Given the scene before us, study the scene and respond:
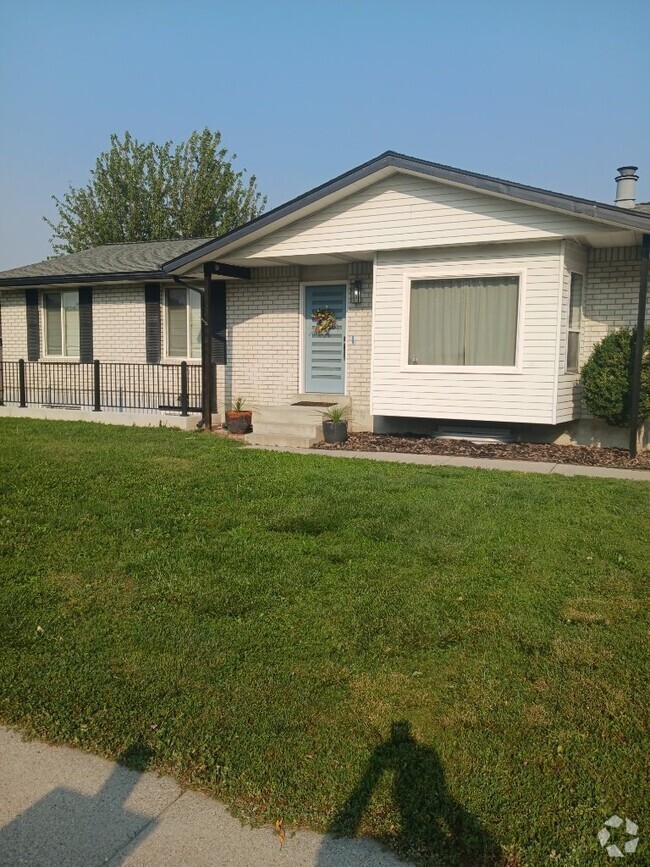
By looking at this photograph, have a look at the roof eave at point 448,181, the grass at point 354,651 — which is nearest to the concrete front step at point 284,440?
the roof eave at point 448,181

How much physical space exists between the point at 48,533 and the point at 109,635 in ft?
6.26

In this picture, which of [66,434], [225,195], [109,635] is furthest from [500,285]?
[225,195]

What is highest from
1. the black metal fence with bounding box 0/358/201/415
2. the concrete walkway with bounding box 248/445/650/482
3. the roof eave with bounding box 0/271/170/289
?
the roof eave with bounding box 0/271/170/289

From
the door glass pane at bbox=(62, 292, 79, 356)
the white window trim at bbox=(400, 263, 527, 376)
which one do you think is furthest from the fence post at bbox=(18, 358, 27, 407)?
the white window trim at bbox=(400, 263, 527, 376)

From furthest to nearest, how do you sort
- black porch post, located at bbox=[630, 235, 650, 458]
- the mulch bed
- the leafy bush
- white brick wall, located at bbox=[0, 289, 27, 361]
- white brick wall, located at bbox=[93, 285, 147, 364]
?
1. white brick wall, located at bbox=[0, 289, 27, 361]
2. white brick wall, located at bbox=[93, 285, 147, 364]
3. the leafy bush
4. the mulch bed
5. black porch post, located at bbox=[630, 235, 650, 458]

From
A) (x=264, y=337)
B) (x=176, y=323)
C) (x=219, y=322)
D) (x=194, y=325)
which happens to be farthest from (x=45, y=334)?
(x=264, y=337)

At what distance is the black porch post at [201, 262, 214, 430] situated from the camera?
13.0 metres

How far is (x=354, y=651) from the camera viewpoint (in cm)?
403

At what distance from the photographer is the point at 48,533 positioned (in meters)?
5.82

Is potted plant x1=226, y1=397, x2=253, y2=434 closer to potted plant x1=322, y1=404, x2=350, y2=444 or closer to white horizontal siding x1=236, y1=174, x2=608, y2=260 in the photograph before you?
potted plant x1=322, y1=404, x2=350, y2=444

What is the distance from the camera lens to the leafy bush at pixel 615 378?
33.3 ft

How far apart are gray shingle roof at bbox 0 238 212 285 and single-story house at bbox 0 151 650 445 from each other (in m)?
0.28

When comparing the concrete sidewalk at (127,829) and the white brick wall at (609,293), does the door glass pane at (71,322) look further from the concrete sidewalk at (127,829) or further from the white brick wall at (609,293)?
the concrete sidewalk at (127,829)

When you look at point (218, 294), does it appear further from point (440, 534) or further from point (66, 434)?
point (440, 534)
